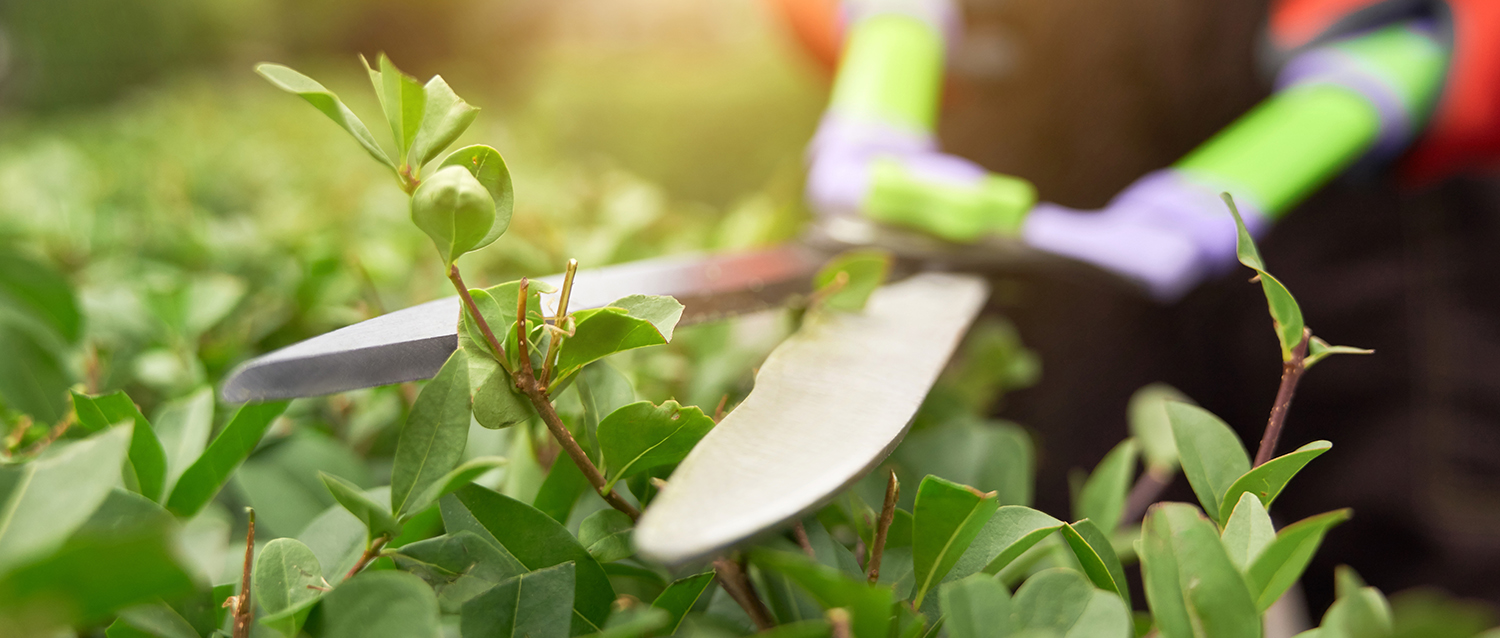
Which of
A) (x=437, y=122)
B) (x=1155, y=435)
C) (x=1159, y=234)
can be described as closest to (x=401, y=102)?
(x=437, y=122)

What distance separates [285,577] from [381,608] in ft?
0.22

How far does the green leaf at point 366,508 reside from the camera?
27 centimetres

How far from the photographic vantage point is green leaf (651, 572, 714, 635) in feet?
0.94

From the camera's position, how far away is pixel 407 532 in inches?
13.2

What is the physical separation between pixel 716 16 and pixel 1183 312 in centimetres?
413

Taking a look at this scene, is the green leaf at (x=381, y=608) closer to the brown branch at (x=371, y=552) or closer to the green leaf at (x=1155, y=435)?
the brown branch at (x=371, y=552)

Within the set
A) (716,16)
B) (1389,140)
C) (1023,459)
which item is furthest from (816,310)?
(716,16)

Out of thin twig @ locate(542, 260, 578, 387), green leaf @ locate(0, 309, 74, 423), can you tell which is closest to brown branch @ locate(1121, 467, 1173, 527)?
thin twig @ locate(542, 260, 578, 387)

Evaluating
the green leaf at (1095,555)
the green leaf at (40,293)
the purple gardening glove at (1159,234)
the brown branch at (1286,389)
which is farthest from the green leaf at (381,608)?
the purple gardening glove at (1159,234)

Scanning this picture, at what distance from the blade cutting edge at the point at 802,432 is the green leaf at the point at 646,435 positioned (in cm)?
1

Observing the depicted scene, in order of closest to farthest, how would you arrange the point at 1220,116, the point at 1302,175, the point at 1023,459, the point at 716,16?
the point at 1023,459 < the point at 1302,175 < the point at 1220,116 < the point at 716,16

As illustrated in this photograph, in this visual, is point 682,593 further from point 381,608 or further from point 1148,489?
point 1148,489

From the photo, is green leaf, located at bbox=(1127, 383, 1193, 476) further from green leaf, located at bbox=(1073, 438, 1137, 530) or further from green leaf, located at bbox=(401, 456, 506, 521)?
green leaf, located at bbox=(401, 456, 506, 521)

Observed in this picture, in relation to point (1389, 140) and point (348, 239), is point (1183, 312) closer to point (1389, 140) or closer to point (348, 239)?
point (1389, 140)
